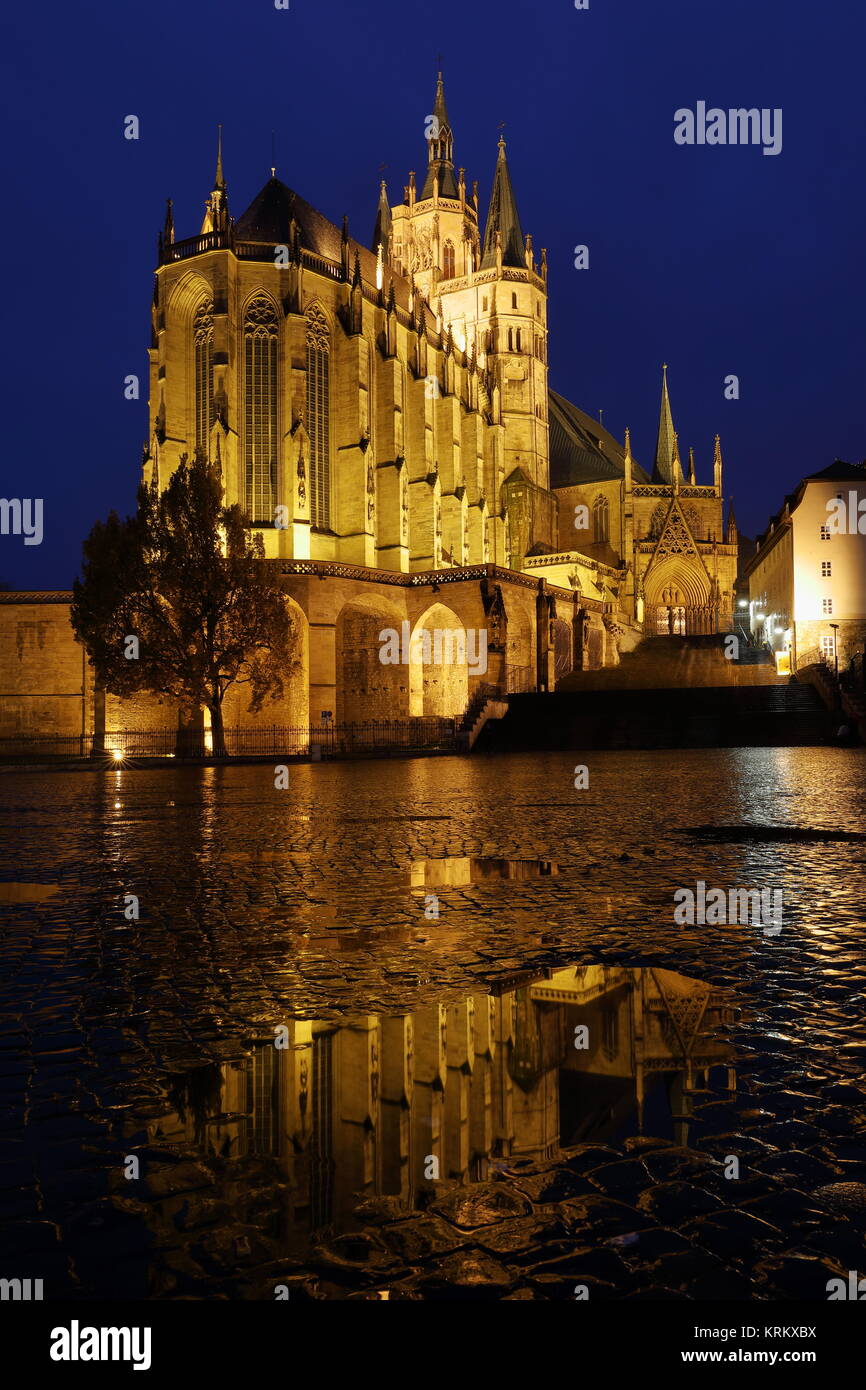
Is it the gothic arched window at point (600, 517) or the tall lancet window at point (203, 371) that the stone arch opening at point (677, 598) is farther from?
the tall lancet window at point (203, 371)

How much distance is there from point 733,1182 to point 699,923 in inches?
118

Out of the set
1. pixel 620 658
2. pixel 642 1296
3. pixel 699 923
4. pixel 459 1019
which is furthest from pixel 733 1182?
pixel 620 658

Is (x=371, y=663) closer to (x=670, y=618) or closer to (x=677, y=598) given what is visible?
(x=670, y=618)

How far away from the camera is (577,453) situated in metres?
71.1

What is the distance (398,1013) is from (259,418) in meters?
39.9

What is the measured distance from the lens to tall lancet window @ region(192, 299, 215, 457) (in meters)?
39.9

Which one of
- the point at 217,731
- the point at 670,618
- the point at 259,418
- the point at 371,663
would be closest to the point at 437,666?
the point at 371,663

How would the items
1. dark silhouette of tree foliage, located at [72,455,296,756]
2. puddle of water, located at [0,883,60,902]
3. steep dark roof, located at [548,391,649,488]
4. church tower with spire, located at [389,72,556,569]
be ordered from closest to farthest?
puddle of water, located at [0,883,60,902], dark silhouette of tree foliage, located at [72,455,296,756], church tower with spire, located at [389,72,556,569], steep dark roof, located at [548,391,649,488]

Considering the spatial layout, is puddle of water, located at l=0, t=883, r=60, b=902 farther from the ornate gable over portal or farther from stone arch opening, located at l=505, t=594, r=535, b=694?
the ornate gable over portal

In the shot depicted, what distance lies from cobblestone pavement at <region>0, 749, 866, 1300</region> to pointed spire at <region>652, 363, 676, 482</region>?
67.6 meters

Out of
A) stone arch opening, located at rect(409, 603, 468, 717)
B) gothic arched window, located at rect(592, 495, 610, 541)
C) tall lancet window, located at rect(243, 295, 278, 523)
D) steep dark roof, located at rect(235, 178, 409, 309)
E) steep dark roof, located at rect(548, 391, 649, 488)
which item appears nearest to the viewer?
tall lancet window, located at rect(243, 295, 278, 523)

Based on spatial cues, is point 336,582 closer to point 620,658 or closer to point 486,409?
point 620,658

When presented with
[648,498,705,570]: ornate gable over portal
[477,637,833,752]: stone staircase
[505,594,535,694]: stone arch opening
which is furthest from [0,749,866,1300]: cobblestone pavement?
[648,498,705,570]: ornate gable over portal

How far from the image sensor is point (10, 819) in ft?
38.3
